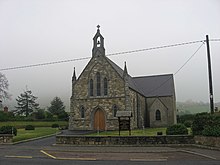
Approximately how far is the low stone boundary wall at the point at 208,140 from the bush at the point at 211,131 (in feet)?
0.69

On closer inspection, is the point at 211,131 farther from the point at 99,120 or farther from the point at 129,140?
the point at 99,120

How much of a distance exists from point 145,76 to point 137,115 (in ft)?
52.3

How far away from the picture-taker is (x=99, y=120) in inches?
1426

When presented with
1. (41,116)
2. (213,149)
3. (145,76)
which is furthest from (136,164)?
(41,116)

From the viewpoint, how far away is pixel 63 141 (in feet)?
66.9

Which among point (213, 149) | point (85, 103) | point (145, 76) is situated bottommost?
point (213, 149)

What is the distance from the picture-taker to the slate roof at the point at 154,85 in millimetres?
47147

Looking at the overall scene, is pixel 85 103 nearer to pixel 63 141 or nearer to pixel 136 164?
pixel 63 141

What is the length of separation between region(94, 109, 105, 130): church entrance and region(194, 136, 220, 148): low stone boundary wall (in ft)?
62.7

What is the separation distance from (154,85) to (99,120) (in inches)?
710

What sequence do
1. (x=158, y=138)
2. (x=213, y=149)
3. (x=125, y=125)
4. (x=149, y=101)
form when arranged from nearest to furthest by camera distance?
1. (x=213, y=149)
2. (x=158, y=138)
3. (x=125, y=125)
4. (x=149, y=101)

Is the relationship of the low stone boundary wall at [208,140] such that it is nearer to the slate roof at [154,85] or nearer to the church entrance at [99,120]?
the church entrance at [99,120]

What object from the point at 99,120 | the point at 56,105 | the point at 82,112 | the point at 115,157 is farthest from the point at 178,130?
the point at 56,105

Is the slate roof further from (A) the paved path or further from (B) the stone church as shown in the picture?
(A) the paved path
